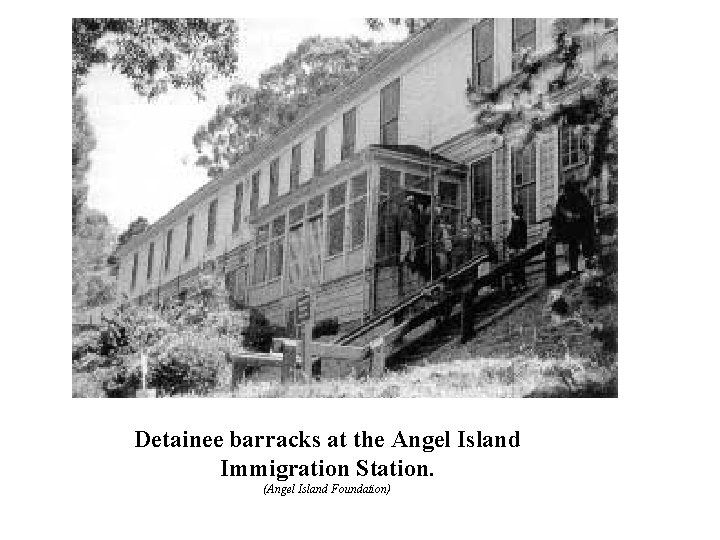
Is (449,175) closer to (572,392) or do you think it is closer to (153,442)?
(572,392)

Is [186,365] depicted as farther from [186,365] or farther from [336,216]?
[336,216]

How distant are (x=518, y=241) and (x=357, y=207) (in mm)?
2431

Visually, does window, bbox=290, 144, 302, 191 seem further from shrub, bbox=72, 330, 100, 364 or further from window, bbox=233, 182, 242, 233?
shrub, bbox=72, 330, 100, 364

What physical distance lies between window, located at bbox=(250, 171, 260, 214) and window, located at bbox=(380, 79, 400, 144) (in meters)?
1.89

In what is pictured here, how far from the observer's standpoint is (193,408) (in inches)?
312

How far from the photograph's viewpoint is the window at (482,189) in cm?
930

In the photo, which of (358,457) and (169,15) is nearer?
(358,457)

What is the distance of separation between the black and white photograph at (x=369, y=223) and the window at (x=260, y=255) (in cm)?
3

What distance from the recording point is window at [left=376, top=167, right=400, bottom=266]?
9875 mm

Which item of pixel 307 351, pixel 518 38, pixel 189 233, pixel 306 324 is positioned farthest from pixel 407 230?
pixel 189 233

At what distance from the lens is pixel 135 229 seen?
984cm

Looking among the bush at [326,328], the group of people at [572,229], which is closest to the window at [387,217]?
the bush at [326,328]

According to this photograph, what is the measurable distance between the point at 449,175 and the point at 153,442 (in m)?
4.42

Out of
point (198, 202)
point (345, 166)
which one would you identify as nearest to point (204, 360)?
point (198, 202)
